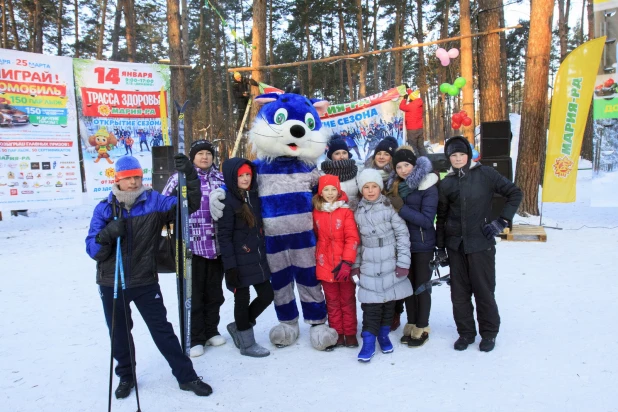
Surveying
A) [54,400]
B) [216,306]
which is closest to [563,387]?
[216,306]

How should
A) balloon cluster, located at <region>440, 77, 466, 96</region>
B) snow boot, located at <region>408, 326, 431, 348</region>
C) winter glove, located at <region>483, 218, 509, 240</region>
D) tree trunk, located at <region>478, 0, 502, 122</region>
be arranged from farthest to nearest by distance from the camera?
balloon cluster, located at <region>440, 77, 466, 96</region> → tree trunk, located at <region>478, 0, 502, 122</region> → snow boot, located at <region>408, 326, 431, 348</region> → winter glove, located at <region>483, 218, 509, 240</region>

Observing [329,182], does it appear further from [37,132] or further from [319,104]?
[37,132]

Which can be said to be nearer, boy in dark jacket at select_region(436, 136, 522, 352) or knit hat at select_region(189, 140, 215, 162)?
boy in dark jacket at select_region(436, 136, 522, 352)

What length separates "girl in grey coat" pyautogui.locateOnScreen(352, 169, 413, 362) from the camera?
303cm

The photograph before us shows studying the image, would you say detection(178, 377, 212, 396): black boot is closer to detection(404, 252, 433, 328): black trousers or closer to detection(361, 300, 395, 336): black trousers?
detection(361, 300, 395, 336): black trousers

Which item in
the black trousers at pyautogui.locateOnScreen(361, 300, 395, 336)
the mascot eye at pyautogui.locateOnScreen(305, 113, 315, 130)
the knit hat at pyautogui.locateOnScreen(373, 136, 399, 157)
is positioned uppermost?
the mascot eye at pyautogui.locateOnScreen(305, 113, 315, 130)

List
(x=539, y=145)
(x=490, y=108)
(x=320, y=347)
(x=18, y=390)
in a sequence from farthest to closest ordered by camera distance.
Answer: (x=490, y=108) → (x=539, y=145) → (x=320, y=347) → (x=18, y=390)

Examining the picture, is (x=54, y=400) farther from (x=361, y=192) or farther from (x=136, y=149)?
(x=136, y=149)

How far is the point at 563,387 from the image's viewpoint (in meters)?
2.52

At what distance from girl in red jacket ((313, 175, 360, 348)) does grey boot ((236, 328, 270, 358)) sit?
23.3 inches

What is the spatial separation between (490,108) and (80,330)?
311 inches

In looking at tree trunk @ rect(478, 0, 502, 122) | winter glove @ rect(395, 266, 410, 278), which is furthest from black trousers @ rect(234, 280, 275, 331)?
tree trunk @ rect(478, 0, 502, 122)

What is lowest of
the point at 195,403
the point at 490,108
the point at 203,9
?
the point at 195,403

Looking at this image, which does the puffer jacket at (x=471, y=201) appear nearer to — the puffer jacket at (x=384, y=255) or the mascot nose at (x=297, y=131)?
the puffer jacket at (x=384, y=255)
